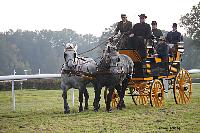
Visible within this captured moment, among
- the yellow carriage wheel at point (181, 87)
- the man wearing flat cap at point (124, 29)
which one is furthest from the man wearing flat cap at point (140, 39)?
the yellow carriage wheel at point (181, 87)

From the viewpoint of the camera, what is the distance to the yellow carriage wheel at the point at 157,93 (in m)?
14.3

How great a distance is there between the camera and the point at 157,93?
14477 millimetres

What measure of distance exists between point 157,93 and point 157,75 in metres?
0.96

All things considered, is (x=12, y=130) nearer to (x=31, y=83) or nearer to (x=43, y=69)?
(x=31, y=83)

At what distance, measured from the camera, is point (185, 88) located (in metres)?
16.1

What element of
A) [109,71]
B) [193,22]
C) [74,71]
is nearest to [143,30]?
[109,71]

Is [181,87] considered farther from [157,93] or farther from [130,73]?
[130,73]

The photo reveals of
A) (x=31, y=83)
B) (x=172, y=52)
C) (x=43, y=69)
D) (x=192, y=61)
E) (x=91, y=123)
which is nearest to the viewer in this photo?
(x=91, y=123)

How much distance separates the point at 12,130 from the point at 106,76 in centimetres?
445

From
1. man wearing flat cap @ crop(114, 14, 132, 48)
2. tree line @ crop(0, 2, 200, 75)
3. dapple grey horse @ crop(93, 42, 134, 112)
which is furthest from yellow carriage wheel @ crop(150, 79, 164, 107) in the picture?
tree line @ crop(0, 2, 200, 75)

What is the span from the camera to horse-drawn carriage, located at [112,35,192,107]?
1452 centimetres

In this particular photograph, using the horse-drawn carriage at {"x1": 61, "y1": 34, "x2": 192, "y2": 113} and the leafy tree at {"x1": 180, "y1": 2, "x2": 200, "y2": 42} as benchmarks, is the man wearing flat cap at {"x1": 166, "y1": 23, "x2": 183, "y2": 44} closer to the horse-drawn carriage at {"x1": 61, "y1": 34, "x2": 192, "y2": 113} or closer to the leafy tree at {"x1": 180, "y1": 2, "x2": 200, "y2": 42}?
the horse-drawn carriage at {"x1": 61, "y1": 34, "x2": 192, "y2": 113}

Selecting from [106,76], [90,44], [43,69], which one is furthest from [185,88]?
[90,44]

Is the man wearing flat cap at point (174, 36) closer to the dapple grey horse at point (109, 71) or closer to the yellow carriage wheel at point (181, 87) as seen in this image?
the yellow carriage wheel at point (181, 87)
